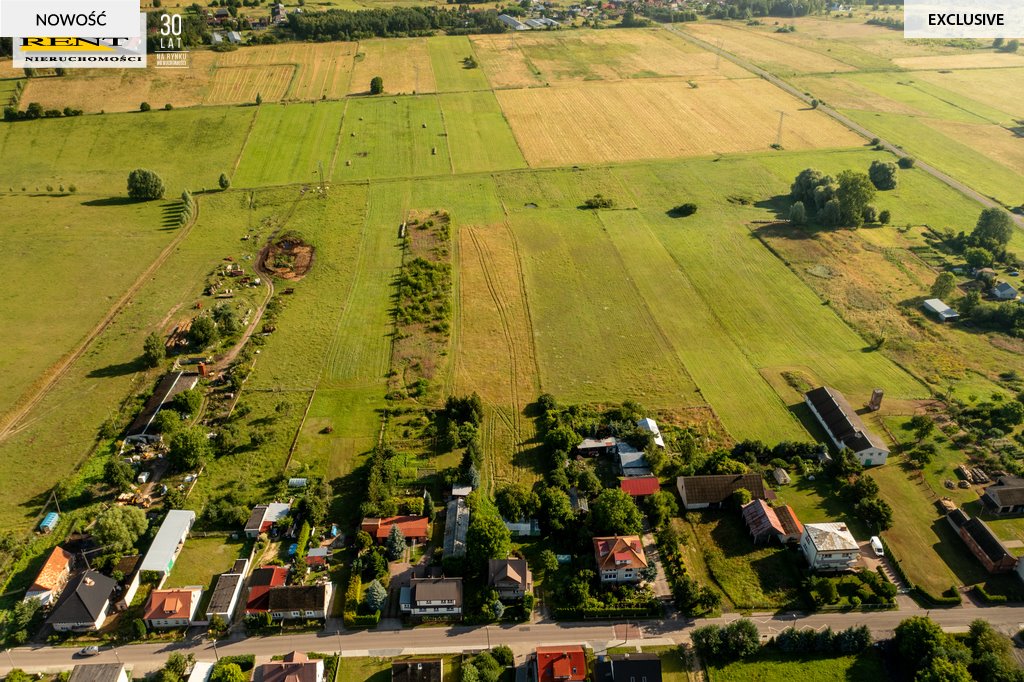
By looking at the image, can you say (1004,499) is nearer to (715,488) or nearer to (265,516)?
(715,488)

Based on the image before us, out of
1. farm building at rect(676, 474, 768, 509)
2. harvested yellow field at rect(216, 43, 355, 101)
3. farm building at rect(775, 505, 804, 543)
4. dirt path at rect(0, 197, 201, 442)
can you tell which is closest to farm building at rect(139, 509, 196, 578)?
dirt path at rect(0, 197, 201, 442)

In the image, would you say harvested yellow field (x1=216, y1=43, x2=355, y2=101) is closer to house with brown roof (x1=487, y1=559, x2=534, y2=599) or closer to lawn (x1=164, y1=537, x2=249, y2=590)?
lawn (x1=164, y1=537, x2=249, y2=590)

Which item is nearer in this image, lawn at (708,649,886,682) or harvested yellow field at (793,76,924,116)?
lawn at (708,649,886,682)

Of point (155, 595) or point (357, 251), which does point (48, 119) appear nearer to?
point (357, 251)

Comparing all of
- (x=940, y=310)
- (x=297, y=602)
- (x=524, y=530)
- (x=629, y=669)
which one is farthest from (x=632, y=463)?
(x=940, y=310)

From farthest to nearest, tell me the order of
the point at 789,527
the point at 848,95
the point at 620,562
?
the point at 848,95, the point at 789,527, the point at 620,562

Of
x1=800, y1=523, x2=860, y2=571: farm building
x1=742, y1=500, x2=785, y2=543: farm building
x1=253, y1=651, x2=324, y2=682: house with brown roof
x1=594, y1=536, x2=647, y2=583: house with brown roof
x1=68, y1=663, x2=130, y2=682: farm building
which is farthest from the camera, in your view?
x1=742, y1=500, x2=785, y2=543: farm building

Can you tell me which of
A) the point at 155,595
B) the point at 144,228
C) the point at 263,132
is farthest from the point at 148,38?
the point at 155,595
